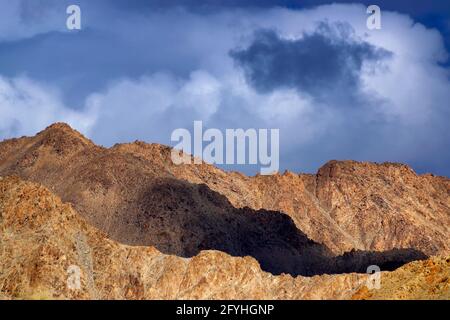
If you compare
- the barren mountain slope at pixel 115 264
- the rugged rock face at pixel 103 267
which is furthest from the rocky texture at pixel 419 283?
the barren mountain slope at pixel 115 264

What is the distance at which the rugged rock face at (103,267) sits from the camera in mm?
164750

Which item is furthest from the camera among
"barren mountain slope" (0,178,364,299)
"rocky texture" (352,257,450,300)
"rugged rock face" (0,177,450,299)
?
"barren mountain slope" (0,178,364,299)

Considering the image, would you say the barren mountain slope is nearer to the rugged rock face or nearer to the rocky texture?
the rugged rock face

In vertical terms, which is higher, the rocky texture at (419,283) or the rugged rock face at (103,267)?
the rugged rock face at (103,267)

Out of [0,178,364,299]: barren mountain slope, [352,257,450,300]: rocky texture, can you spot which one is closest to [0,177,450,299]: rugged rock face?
[0,178,364,299]: barren mountain slope

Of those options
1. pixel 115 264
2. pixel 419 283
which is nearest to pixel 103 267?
pixel 115 264

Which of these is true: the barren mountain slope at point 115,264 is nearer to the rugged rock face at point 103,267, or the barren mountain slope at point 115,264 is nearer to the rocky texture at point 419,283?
the rugged rock face at point 103,267

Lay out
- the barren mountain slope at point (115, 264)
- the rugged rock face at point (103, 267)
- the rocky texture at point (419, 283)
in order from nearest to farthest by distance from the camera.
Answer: the rocky texture at point (419, 283) → the rugged rock face at point (103, 267) → the barren mountain slope at point (115, 264)

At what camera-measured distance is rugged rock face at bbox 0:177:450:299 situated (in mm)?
164750

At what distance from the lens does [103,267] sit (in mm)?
180125

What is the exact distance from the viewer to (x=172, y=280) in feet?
605
